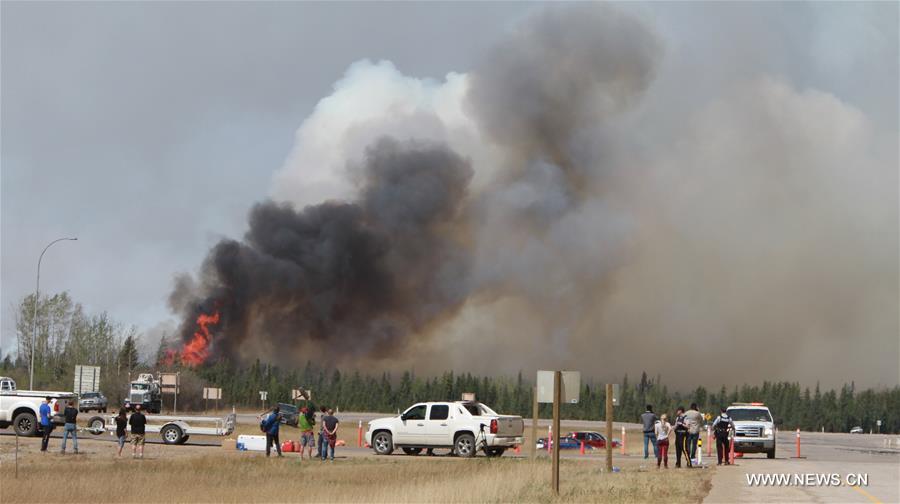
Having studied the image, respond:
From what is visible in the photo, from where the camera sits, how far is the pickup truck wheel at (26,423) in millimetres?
43875

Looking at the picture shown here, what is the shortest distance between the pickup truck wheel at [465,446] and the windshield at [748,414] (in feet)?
36.4

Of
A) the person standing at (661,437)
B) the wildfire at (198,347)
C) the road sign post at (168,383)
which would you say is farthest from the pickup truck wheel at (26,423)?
the wildfire at (198,347)

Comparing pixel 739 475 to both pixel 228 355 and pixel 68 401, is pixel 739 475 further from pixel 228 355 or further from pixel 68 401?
pixel 228 355

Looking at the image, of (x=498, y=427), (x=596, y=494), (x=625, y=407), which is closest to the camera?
(x=596, y=494)

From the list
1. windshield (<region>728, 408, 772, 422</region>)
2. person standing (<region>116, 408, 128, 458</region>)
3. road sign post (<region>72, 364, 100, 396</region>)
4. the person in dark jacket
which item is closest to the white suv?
windshield (<region>728, 408, 772, 422</region>)

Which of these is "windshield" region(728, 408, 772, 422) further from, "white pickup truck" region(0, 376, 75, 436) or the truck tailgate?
"white pickup truck" region(0, 376, 75, 436)

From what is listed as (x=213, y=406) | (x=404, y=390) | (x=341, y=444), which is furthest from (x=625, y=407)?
(x=341, y=444)

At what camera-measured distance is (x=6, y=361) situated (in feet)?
Result: 455

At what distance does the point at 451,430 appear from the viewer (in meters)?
38.9

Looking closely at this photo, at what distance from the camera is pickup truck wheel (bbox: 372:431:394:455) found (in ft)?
132

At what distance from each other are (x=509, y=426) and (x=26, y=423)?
21.1m

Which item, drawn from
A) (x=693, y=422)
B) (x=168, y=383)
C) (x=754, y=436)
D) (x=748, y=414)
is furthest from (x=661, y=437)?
(x=168, y=383)

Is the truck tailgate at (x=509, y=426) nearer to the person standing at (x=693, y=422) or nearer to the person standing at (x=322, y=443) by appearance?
the person standing at (x=322, y=443)

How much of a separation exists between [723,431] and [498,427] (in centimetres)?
811
